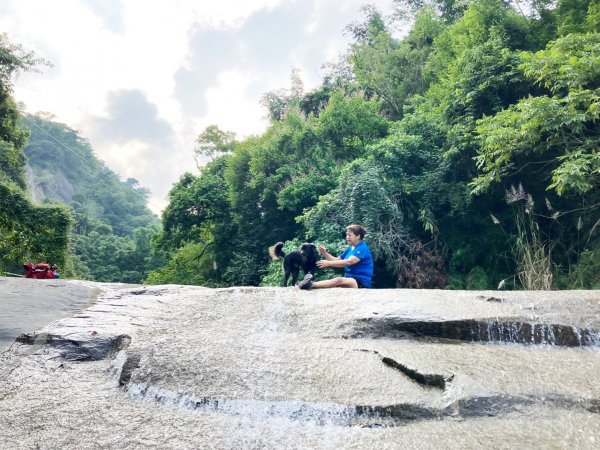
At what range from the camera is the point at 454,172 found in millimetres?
12281

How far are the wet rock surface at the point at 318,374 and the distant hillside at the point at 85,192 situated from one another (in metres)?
33.5

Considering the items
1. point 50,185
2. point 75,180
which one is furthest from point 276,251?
point 75,180

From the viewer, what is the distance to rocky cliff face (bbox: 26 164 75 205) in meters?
57.8

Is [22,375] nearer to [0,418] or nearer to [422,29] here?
[0,418]

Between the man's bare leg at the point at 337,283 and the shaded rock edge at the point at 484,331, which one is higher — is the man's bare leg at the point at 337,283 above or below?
above

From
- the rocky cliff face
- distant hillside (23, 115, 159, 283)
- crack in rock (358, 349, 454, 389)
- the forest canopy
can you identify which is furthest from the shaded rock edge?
the rocky cliff face

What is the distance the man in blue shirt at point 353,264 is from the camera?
232 inches

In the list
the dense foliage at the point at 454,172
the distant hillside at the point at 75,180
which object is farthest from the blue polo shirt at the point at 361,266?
the distant hillside at the point at 75,180

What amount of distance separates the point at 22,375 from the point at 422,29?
822 inches

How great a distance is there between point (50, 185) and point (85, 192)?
4667mm

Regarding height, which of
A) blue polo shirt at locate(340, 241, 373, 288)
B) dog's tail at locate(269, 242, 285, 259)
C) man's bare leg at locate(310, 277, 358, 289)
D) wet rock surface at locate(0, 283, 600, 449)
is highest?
dog's tail at locate(269, 242, 285, 259)

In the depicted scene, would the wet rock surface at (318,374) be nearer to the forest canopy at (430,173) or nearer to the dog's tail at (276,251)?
the dog's tail at (276,251)

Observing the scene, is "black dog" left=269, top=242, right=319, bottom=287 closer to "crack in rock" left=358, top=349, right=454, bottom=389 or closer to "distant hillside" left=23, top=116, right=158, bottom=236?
"crack in rock" left=358, top=349, right=454, bottom=389

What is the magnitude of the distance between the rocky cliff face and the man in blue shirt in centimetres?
5855
